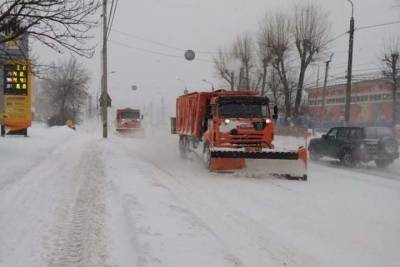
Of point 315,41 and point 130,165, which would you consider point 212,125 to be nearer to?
point 130,165

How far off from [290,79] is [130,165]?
142ft

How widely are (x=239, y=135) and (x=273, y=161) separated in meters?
1.68

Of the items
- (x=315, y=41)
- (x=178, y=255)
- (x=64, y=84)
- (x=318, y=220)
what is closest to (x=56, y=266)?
(x=178, y=255)

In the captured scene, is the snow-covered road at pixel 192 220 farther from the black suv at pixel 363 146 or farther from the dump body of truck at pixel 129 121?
the dump body of truck at pixel 129 121

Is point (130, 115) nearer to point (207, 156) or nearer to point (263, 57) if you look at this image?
point (263, 57)

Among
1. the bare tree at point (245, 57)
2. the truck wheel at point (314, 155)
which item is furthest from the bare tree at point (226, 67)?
the truck wheel at point (314, 155)

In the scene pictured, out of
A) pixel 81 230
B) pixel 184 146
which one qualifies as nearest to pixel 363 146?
pixel 184 146

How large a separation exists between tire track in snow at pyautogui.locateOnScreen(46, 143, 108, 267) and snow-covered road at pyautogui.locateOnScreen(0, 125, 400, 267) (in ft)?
0.05

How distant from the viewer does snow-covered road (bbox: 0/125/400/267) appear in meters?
6.87

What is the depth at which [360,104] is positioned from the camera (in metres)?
73.4

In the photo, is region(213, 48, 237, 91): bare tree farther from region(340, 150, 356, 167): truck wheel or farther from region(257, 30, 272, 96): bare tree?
region(340, 150, 356, 167): truck wheel

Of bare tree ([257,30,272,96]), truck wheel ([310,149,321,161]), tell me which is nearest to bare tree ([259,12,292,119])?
bare tree ([257,30,272,96])

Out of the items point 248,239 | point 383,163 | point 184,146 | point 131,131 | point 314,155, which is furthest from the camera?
point 131,131

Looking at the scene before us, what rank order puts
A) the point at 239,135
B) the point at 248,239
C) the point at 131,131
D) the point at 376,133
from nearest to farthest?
the point at 248,239 < the point at 239,135 < the point at 376,133 < the point at 131,131
